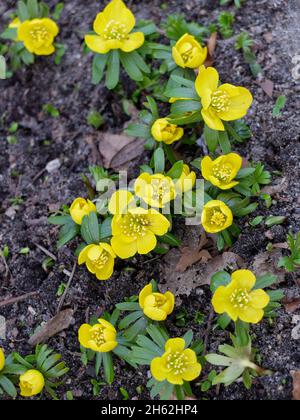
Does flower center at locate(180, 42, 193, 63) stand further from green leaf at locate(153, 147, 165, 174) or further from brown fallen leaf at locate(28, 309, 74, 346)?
brown fallen leaf at locate(28, 309, 74, 346)

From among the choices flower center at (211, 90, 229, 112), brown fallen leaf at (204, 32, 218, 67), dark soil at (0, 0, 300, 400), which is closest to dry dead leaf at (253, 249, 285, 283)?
dark soil at (0, 0, 300, 400)

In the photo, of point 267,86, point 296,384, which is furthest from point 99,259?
point 267,86

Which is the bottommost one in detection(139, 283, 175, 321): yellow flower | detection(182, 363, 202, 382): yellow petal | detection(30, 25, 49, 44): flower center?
detection(182, 363, 202, 382): yellow petal

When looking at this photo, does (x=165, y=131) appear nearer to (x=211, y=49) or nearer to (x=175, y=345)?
(x=211, y=49)

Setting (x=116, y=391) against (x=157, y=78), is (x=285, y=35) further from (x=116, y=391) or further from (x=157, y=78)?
(x=116, y=391)

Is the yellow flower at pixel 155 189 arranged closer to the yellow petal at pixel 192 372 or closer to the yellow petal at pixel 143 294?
the yellow petal at pixel 143 294

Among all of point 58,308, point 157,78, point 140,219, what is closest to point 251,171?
point 140,219

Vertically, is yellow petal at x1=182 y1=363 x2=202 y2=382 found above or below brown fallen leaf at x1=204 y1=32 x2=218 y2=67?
below

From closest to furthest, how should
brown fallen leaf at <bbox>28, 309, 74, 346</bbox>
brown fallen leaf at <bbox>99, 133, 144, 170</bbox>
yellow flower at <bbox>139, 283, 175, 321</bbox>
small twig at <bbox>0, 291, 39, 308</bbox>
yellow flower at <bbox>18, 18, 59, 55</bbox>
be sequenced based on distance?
yellow flower at <bbox>139, 283, 175, 321</bbox> → brown fallen leaf at <bbox>28, 309, 74, 346</bbox> → small twig at <bbox>0, 291, 39, 308</bbox> → brown fallen leaf at <bbox>99, 133, 144, 170</bbox> → yellow flower at <bbox>18, 18, 59, 55</bbox>
